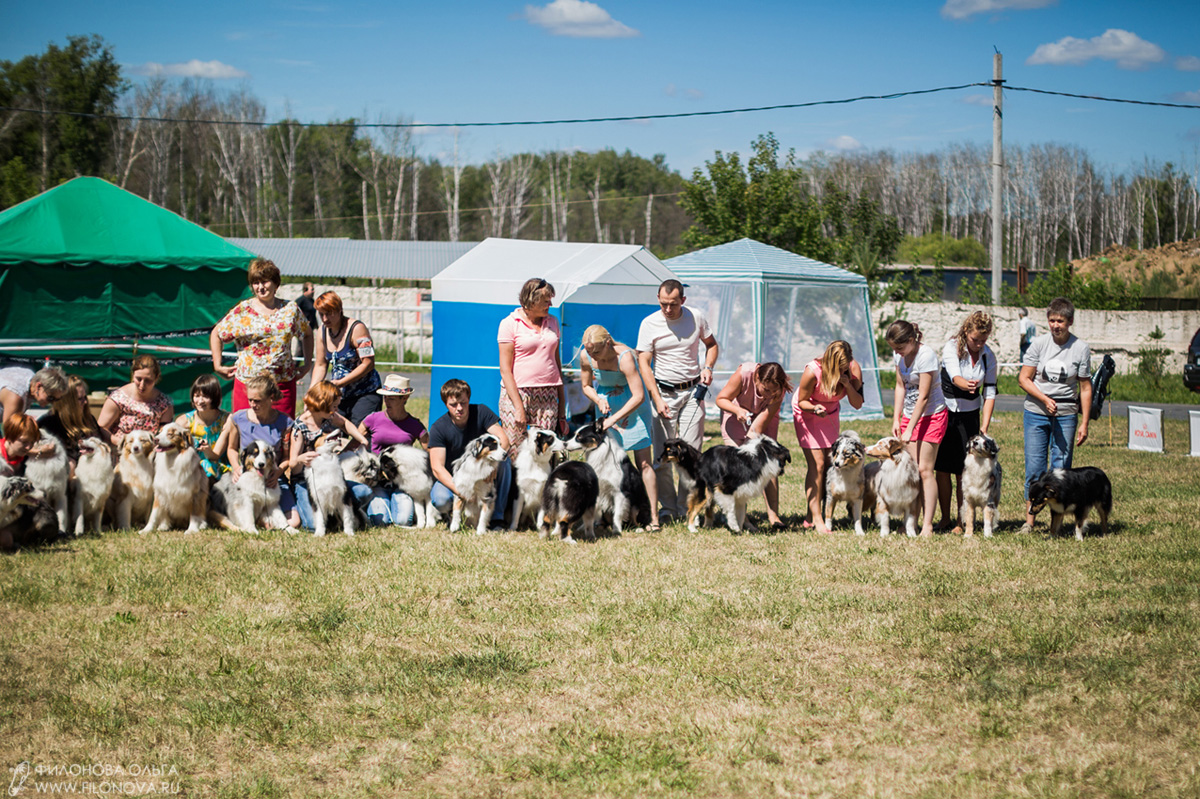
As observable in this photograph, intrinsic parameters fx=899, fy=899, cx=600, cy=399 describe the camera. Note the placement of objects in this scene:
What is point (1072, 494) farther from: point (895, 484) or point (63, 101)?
point (63, 101)

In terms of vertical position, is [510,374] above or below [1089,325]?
below

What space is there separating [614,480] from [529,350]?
1.15m

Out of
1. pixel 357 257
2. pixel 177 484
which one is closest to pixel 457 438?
pixel 177 484

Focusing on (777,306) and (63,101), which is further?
(63,101)

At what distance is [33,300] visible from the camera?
10.7 meters

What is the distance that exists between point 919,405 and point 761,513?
1.73m

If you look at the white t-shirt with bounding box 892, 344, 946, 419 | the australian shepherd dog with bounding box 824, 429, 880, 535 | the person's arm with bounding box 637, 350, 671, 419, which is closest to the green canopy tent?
the person's arm with bounding box 637, 350, 671, 419

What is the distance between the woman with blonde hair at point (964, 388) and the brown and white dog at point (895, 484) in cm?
29

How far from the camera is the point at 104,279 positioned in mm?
11297

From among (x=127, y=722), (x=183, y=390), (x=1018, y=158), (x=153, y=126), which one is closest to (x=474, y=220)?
(x=153, y=126)

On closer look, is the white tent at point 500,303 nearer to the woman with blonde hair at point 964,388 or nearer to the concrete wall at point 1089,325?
the woman with blonde hair at point 964,388

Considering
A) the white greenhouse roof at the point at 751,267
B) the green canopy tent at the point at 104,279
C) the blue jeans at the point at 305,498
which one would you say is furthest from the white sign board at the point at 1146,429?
the green canopy tent at the point at 104,279

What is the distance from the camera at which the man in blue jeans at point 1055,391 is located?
638 cm

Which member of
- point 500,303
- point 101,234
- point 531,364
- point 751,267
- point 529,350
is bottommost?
point 531,364
